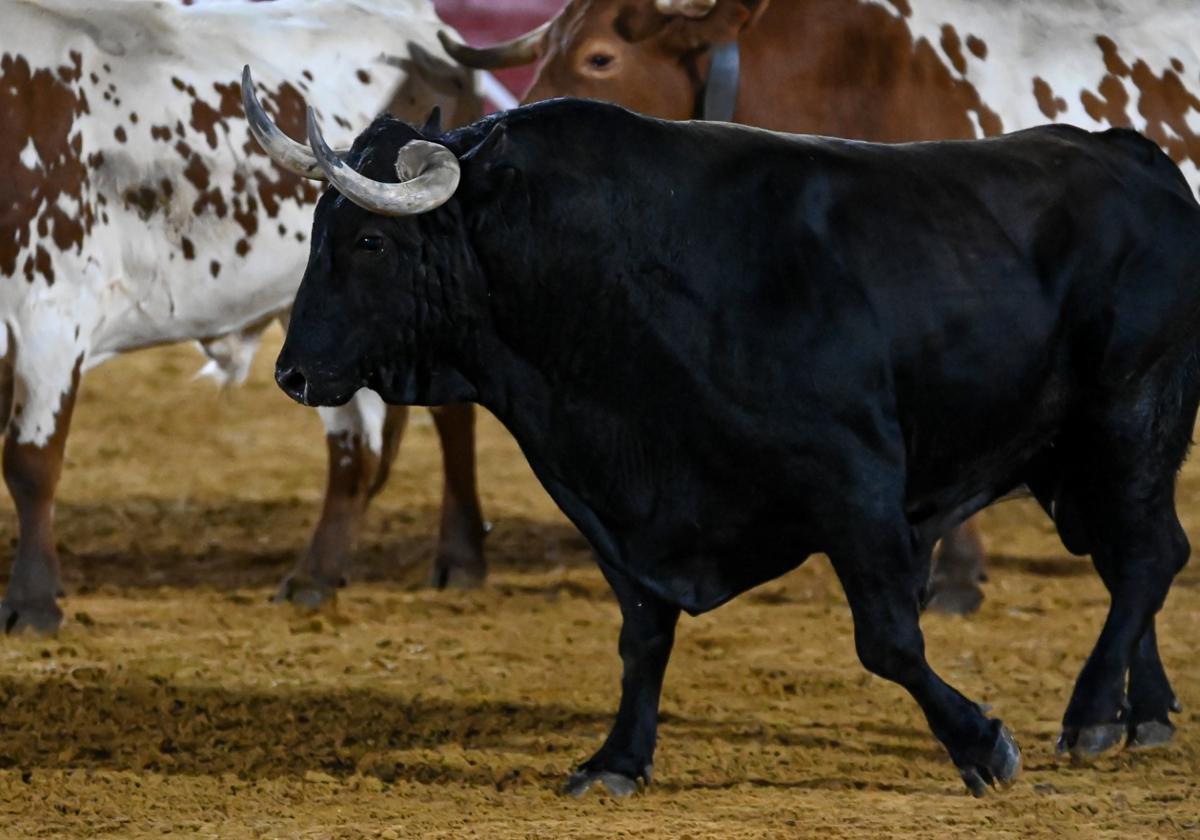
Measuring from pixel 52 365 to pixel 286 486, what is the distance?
264cm

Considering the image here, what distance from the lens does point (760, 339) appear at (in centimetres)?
383

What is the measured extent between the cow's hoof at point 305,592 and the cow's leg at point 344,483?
2 centimetres

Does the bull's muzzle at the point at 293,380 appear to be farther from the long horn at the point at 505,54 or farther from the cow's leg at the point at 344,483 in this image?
the long horn at the point at 505,54

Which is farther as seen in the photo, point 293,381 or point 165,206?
point 165,206

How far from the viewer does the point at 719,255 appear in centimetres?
390

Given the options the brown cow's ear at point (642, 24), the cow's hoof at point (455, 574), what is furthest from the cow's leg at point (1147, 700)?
the cow's hoof at point (455, 574)

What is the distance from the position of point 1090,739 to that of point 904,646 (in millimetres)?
626

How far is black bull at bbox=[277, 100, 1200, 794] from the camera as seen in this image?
383 centimetres

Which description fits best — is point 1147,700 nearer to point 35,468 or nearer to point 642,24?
point 642,24

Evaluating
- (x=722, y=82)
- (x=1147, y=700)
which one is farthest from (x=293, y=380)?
(x=722, y=82)

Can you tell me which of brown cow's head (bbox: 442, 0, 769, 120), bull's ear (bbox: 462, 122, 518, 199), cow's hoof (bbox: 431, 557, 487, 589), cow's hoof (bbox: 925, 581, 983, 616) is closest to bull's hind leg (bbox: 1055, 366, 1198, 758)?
bull's ear (bbox: 462, 122, 518, 199)

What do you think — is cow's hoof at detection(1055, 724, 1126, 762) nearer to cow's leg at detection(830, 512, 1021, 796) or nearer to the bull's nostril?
cow's leg at detection(830, 512, 1021, 796)

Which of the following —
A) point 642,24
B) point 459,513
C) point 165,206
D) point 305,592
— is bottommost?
point 305,592

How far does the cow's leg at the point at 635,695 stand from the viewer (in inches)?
163
